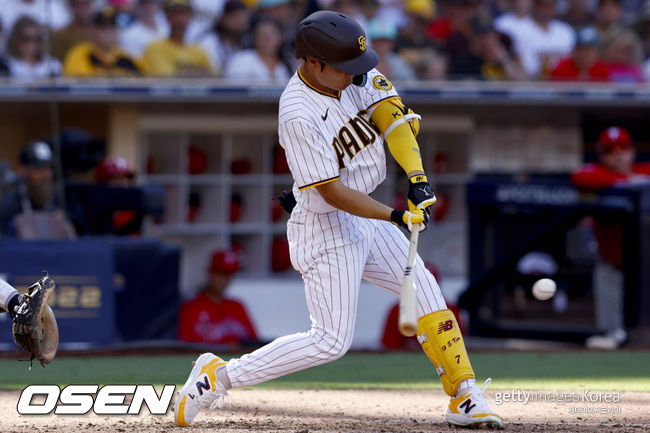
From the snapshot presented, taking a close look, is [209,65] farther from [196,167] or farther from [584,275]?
[584,275]

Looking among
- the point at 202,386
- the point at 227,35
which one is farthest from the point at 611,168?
the point at 202,386

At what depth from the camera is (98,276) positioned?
614 centimetres

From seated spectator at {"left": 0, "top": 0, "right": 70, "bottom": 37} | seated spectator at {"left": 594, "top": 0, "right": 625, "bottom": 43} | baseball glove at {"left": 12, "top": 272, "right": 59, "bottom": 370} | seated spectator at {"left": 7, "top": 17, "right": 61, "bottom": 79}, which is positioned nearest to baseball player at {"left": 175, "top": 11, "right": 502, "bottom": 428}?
baseball glove at {"left": 12, "top": 272, "right": 59, "bottom": 370}

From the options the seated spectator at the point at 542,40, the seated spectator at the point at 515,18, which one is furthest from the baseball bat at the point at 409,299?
the seated spectator at the point at 515,18

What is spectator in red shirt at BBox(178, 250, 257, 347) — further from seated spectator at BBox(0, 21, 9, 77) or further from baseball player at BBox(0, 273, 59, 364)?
baseball player at BBox(0, 273, 59, 364)

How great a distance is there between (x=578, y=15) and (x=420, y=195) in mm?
6928

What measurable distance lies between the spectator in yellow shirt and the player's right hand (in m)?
4.40

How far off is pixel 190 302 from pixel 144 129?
178 cm

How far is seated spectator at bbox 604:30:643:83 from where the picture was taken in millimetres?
8430

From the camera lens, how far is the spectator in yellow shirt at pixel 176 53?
7.58 metres

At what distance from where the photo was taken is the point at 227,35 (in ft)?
26.5

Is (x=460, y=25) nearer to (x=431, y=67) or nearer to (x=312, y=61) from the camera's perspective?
(x=431, y=67)

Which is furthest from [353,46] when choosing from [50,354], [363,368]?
[363,368]

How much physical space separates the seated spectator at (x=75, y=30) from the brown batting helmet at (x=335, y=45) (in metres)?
4.37
